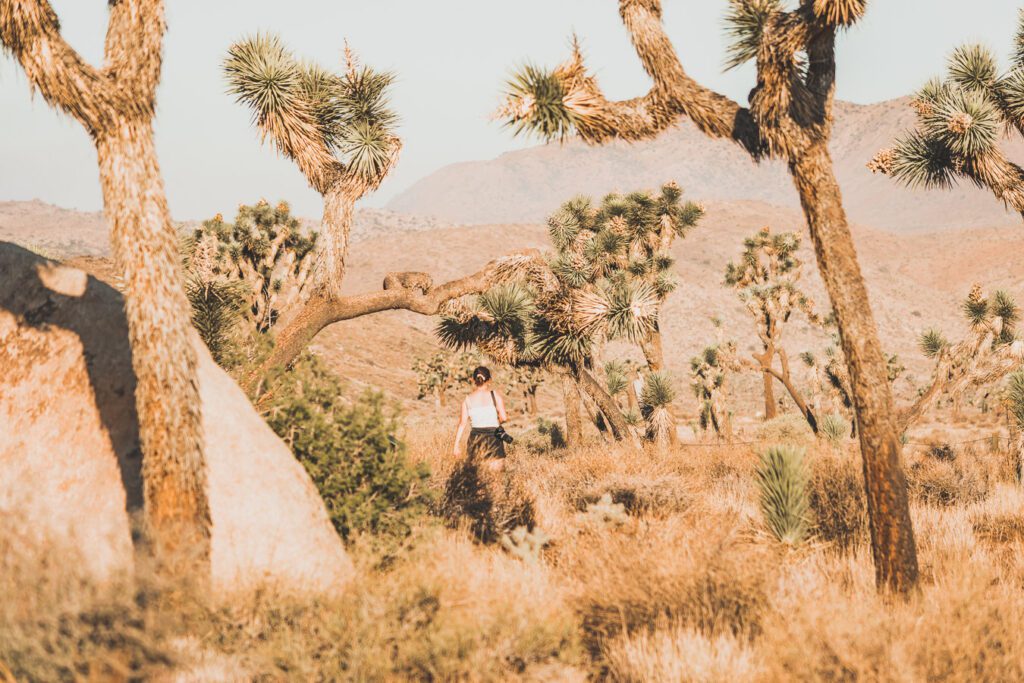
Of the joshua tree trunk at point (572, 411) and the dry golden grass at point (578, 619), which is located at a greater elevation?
the joshua tree trunk at point (572, 411)

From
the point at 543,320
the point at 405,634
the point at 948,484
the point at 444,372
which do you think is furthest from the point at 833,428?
the point at 444,372

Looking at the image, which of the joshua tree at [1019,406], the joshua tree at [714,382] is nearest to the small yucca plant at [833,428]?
the joshua tree at [1019,406]

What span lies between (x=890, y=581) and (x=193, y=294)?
746cm

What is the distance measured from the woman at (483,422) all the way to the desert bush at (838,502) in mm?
3608

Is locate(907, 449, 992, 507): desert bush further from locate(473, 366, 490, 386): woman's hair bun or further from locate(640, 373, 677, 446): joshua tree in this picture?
locate(473, 366, 490, 386): woman's hair bun

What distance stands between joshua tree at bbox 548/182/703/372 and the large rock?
16.5m

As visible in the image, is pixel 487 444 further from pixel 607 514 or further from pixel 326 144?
pixel 326 144

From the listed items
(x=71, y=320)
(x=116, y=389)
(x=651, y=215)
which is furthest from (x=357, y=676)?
(x=651, y=215)

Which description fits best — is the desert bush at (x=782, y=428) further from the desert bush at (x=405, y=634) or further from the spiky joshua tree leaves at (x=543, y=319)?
the desert bush at (x=405, y=634)

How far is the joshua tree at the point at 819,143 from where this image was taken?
18.9ft

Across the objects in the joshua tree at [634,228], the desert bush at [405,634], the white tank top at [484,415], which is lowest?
the desert bush at [405,634]

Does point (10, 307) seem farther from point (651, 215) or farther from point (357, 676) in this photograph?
point (651, 215)

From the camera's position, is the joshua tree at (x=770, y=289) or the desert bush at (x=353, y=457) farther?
the joshua tree at (x=770, y=289)

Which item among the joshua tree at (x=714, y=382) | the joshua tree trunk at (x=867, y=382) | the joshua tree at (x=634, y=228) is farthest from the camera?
the joshua tree at (x=714, y=382)
